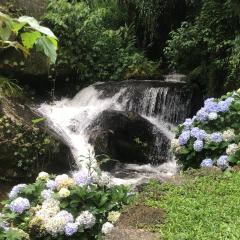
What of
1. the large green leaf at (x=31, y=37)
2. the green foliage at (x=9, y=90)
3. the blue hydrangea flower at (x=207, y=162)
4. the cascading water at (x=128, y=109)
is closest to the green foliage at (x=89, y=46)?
the cascading water at (x=128, y=109)

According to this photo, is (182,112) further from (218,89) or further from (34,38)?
(34,38)

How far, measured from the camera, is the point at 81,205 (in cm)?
361

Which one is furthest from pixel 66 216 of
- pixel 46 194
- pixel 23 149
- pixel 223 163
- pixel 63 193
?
pixel 23 149

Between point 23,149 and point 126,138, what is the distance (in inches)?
75.9

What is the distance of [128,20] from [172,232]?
10.4m

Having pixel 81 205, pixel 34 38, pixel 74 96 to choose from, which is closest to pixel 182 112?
pixel 74 96

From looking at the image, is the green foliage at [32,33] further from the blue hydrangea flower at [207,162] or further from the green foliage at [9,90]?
the green foliage at [9,90]

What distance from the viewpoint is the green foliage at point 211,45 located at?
866 centimetres

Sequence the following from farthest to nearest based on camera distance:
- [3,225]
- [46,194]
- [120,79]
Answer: [120,79]
[46,194]
[3,225]

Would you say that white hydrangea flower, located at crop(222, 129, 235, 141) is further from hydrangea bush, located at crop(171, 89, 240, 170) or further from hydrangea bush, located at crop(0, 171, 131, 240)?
hydrangea bush, located at crop(0, 171, 131, 240)

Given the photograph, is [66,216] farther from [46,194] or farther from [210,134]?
[210,134]

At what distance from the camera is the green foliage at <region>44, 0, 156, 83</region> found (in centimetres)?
1125

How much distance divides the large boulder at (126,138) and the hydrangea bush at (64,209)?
4.50 meters

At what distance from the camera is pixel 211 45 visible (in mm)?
9055
